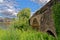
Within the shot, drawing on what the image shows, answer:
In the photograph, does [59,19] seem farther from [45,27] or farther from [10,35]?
[45,27]

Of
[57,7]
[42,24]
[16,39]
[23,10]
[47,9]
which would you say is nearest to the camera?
[16,39]

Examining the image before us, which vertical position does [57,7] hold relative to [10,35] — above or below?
above

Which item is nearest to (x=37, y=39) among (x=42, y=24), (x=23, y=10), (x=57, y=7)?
(x=57, y=7)

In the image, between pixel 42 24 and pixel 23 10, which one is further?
pixel 23 10

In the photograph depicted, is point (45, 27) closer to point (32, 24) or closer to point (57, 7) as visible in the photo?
point (32, 24)

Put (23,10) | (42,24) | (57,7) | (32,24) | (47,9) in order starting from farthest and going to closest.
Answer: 1. (23,10)
2. (32,24)
3. (42,24)
4. (47,9)
5. (57,7)

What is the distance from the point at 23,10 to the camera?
27.4m

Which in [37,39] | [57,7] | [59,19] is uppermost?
[57,7]

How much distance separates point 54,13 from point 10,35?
1.34 m

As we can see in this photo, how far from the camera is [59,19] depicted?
17.5 ft

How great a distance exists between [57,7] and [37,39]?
3.34 feet

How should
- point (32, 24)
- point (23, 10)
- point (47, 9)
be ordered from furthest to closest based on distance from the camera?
point (23, 10)
point (32, 24)
point (47, 9)

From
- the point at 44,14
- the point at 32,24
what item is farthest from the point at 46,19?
the point at 32,24

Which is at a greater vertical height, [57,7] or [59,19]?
[57,7]
